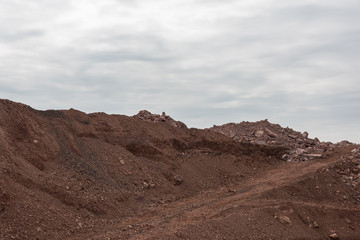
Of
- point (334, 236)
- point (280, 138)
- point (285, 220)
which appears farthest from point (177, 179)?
point (280, 138)

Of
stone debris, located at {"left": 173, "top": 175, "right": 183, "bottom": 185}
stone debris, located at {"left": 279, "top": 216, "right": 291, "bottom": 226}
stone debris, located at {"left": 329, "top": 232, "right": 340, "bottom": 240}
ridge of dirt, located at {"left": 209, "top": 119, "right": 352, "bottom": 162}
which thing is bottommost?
stone debris, located at {"left": 329, "top": 232, "right": 340, "bottom": 240}

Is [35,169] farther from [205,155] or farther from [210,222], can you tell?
[205,155]

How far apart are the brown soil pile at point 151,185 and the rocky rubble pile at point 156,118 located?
5.0 inches

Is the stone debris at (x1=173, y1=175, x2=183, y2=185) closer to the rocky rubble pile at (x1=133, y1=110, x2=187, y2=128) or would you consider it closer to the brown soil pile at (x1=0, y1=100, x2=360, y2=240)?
the brown soil pile at (x1=0, y1=100, x2=360, y2=240)

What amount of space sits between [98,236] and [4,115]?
18.5 ft

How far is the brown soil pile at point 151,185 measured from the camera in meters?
10.6

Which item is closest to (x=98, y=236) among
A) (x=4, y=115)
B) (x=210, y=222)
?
(x=210, y=222)

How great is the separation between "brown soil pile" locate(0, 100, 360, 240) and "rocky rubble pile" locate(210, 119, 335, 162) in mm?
1141

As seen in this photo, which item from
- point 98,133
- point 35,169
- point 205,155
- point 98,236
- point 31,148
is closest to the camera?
point 98,236

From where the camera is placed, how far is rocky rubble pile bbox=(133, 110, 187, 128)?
2080cm

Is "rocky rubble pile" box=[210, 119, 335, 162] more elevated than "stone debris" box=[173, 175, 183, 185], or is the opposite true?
"rocky rubble pile" box=[210, 119, 335, 162]

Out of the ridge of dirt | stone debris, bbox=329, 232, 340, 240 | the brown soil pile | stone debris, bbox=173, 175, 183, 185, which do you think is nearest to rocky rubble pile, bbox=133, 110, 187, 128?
the brown soil pile

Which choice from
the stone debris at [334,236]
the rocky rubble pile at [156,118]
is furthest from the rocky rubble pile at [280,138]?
the stone debris at [334,236]

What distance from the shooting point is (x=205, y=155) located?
1930 centimetres
